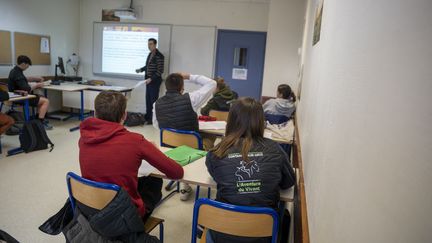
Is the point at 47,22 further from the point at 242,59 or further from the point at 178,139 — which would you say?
the point at 178,139

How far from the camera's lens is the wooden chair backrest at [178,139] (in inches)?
104

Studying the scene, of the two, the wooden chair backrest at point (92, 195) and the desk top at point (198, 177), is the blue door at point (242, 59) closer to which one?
the desk top at point (198, 177)

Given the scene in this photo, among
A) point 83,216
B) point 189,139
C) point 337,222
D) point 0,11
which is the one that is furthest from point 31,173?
point 337,222

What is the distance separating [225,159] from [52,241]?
1616mm

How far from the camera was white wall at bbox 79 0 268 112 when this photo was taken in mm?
6113

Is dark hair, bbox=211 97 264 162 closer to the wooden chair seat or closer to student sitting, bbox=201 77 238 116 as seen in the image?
the wooden chair seat

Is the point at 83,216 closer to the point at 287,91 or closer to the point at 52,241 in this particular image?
the point at 52,241

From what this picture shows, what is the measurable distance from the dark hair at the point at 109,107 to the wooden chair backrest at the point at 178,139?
3.21 ft

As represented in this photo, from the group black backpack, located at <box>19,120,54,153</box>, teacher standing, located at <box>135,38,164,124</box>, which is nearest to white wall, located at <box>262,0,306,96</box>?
teacher standing, located at <box>135,38,164,124</box>

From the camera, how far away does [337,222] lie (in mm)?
800

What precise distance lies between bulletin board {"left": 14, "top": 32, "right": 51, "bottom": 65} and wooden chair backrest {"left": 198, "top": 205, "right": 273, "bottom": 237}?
5627 mm

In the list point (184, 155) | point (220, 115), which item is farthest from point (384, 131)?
point (220, 115)

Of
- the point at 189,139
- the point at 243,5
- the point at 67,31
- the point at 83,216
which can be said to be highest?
the point at 243,5

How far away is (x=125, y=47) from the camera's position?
6.78 meters
